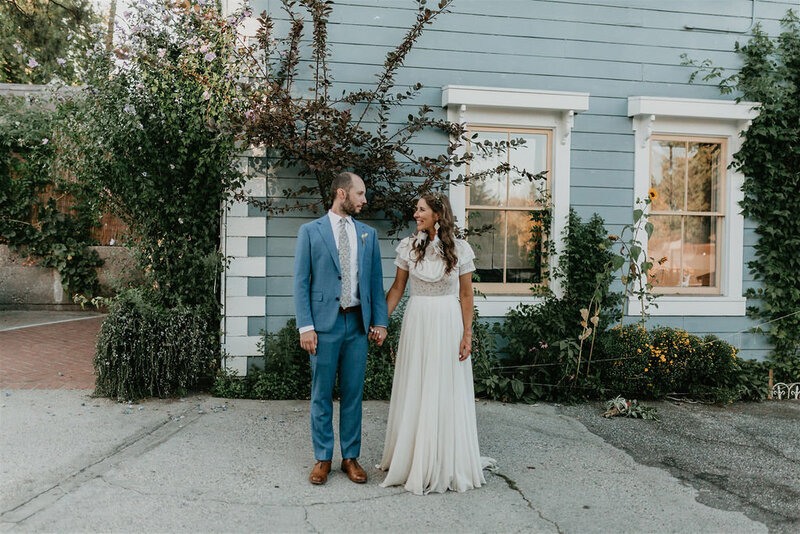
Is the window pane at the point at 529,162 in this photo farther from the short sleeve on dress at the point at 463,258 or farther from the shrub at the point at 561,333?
the short sleeve on dress at the point at 463,258

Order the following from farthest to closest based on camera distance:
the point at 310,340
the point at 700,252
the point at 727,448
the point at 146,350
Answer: the point at 700,252 → the point at 146,350 → the point at 727,448 → the point at 310,340

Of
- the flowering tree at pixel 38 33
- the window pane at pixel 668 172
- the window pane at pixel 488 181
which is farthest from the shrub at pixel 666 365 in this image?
the flowering tree at pixel 38 33

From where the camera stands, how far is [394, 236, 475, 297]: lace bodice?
3.91m

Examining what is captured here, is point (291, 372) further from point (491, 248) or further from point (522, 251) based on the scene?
point (522, 251)

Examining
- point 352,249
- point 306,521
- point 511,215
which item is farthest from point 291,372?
point 511,215

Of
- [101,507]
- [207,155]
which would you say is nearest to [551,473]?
[101,507]

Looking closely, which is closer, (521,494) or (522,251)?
(521,494)

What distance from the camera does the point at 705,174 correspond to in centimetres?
694

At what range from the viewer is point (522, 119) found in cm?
643

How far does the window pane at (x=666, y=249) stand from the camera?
684 cm

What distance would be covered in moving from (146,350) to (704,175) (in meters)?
6.06

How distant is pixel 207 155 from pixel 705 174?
5301 mm

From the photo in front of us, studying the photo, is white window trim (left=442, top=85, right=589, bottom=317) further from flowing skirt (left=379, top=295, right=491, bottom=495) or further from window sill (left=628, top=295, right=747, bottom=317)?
flowing skirt (left=379, top=295, right=491, bottom=495)

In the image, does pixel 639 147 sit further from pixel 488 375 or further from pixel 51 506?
pixel 51 506
